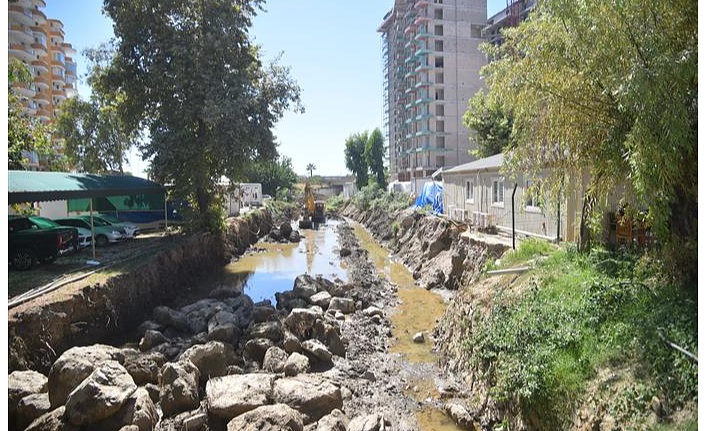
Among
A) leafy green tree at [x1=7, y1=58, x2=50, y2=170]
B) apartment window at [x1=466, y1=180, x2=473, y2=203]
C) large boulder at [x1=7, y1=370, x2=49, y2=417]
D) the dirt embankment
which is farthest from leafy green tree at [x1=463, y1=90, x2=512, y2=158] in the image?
large boulder at [x1=7, y1=370, x2=49, y2=417]

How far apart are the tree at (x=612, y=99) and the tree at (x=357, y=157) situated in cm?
5827

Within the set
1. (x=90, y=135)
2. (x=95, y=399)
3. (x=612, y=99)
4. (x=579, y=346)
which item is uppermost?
(x=90, y=135)

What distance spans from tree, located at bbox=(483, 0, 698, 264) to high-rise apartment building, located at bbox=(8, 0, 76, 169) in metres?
43.5

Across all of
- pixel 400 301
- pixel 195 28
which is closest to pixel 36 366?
pixel 400 301

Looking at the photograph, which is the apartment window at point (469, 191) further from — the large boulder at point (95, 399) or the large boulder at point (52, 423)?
the large boulder at point (52, 423)

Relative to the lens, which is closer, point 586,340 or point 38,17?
point 586,340

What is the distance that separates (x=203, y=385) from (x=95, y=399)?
2.58 metres

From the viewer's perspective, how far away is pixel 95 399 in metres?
7.65

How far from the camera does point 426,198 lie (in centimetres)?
3138

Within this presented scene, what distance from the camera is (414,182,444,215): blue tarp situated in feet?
92.3

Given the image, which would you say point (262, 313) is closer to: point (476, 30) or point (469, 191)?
point (469, 191)

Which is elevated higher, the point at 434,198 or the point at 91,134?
the point at 91,134

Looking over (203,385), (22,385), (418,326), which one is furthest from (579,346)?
(22,385)

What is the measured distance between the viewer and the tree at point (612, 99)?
6590mm
